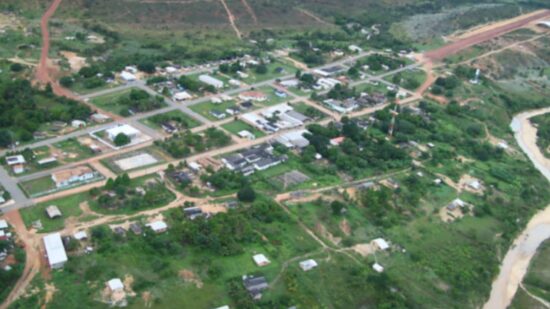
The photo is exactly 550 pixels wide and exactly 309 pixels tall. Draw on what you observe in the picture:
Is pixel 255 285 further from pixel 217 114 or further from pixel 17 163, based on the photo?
pixel 217 114

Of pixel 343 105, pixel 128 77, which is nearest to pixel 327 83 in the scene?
pixel 343 105

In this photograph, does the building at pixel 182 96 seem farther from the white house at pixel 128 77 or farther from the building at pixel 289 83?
the building at pixel 289 83

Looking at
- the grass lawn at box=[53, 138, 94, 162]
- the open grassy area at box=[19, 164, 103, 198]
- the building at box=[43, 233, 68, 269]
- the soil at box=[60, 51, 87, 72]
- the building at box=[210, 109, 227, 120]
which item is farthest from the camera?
the soil at box=[60, 51, 87, 72]

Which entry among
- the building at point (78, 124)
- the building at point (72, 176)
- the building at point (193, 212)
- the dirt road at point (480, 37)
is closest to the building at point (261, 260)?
the building at point (193, 212)

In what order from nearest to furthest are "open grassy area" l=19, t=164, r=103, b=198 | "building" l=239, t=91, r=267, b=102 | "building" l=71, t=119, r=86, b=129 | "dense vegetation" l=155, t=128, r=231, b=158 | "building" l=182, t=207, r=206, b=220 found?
"building" l=182, t=207, r=206, b=220
"open grassy area" l=19, t=164, r=103, b=198
"dense vegetation" l=155, t=128, r=231, b=158
"building" l=71, t=119, r=86, b=129
"building" l=239, t=91, r=267, b=102

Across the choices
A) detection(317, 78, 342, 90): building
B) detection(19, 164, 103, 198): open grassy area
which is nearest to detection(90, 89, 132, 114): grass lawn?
detection(19, 164, 103, 198): open grassy area

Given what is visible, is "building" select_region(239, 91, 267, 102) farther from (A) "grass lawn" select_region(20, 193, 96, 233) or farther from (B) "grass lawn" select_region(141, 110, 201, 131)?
(A) "grass lawn" select_region(20, 193, 96, 233)

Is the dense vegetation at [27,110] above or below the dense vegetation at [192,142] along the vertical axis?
above
